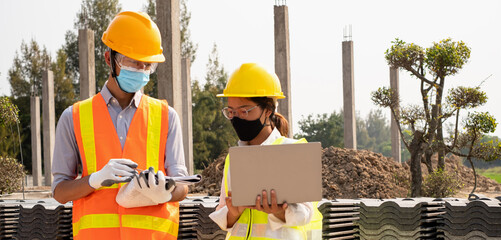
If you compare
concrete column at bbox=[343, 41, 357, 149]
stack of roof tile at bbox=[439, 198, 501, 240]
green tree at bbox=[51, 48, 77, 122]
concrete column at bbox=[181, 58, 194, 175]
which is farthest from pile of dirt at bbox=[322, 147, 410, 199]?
green tree at bbox=[51, 48, 77, 122]

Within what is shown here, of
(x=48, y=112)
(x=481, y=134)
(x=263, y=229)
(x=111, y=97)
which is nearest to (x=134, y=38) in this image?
(x=111, y=97)

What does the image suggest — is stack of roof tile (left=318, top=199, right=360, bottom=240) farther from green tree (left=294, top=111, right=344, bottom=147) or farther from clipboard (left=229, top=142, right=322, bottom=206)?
green tree (left=294, top=111, right=344, bottom=147)

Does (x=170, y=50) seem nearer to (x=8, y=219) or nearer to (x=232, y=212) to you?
(x=8, y=219)

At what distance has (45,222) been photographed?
520 cm

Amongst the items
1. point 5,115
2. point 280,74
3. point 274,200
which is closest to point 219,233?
point 274,200

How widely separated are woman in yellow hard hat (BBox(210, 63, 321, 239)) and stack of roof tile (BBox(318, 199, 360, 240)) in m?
2.09

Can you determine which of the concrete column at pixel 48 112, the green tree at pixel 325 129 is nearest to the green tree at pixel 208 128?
the green tree at pixel 325 129

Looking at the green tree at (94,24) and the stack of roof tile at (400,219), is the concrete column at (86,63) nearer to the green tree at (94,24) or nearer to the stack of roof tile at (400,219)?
the stack of roof tile at (400,219)

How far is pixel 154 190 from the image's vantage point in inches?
98.7

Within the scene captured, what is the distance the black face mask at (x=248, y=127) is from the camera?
8.80ft

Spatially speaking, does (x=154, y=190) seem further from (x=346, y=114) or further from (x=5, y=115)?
(x=5, y=115)

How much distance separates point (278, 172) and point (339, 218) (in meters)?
2.68

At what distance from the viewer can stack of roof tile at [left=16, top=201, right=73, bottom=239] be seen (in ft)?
16.7

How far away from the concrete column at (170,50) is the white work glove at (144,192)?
3623 millimetres
